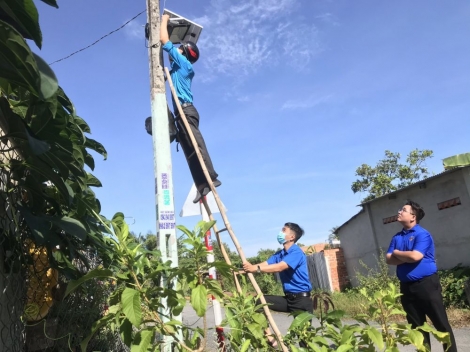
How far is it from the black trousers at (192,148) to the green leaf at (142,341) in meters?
2.19

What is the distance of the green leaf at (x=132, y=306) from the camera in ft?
5.32

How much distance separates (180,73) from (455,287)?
7.90m

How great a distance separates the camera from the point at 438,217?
10.6 m

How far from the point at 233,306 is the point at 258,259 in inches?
782

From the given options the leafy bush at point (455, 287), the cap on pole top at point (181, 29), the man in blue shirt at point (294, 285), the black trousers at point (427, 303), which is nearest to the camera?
the black trousers at point (427, 303)

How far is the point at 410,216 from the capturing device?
168 inches

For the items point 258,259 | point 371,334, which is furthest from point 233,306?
point 258,259

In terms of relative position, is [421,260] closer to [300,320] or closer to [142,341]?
[300,320]

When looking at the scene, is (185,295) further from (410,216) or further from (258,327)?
(410,216)

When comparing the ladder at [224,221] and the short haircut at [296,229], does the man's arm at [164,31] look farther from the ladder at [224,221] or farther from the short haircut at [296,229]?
the short haircut at [296,229]

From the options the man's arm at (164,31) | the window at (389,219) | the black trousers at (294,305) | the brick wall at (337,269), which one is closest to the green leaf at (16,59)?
the man's arm at (164,31)

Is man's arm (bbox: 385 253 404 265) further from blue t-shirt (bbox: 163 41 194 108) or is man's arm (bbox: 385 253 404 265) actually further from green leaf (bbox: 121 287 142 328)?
green leaf (bbox: 121 287 142 328)

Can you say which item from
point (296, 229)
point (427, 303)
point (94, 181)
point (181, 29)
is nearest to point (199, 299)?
point (94, 181)

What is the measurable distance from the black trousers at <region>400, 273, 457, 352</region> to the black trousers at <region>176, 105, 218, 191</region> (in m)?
2.16
